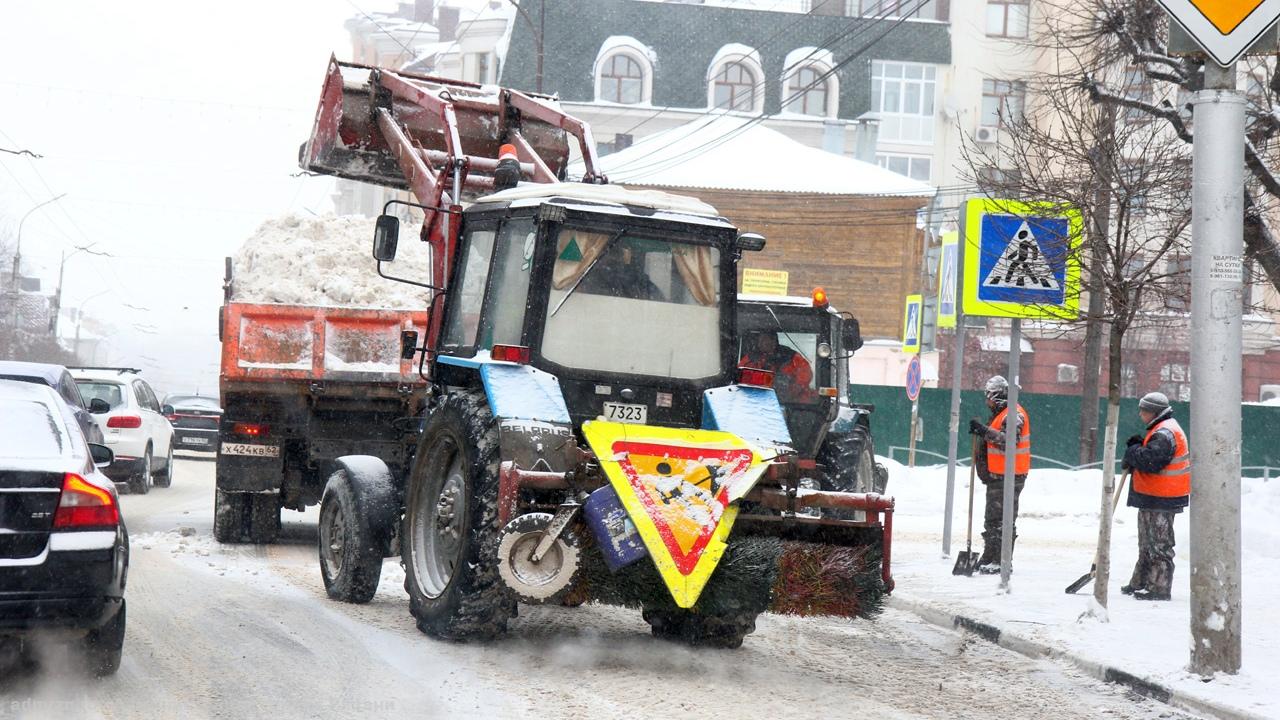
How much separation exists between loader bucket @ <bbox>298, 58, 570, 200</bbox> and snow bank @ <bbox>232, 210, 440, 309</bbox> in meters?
1.57

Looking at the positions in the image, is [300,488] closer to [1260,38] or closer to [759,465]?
[759,465]

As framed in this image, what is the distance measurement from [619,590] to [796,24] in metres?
53.6

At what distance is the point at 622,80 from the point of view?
56.9 meters

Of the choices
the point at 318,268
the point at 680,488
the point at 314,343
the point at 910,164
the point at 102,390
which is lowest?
the point at 680,488

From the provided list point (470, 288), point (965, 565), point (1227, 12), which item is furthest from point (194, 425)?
point (1227, 12)

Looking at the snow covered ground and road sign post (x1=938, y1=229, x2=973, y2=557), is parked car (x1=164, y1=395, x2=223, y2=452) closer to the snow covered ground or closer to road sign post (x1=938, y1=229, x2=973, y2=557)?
the snow covered ground

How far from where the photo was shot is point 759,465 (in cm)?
830

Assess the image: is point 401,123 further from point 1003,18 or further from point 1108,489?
point 1003,18

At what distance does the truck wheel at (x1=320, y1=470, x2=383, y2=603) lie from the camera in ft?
32.8

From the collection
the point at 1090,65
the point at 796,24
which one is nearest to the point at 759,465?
the point at 1090,65

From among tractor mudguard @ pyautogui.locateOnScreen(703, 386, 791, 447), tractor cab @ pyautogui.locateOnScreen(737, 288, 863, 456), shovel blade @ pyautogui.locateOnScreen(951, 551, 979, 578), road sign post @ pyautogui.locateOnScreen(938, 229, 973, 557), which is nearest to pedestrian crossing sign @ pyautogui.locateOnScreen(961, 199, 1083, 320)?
road sign post @ pyautogui.locateOnScreen(938, 229, 973, 557)

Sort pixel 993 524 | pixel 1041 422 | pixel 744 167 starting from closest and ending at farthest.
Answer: pixel 993 524
pixel 1041 422
pixel 744 167

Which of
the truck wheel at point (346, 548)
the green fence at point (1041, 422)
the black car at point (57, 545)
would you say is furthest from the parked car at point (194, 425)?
the black car at point (57, 545)

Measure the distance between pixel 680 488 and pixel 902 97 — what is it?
188 ft
